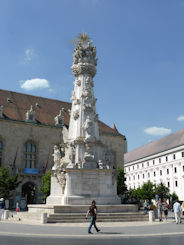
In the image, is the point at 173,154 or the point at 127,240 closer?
the point at 127,240

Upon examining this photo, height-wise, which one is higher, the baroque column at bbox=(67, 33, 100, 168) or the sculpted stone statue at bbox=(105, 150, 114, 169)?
the baroque column at bbox=(67, 33, 100, 168)

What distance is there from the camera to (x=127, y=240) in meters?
10.2

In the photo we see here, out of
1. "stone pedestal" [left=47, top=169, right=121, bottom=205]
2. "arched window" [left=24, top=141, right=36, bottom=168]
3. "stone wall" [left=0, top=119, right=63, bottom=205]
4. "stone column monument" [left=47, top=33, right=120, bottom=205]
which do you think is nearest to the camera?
"stone pedestal" [left=47, top=169, right=121, bottom=205]

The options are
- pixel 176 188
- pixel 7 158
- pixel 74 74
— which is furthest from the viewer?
pixel 176 188

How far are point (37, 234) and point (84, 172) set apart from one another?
7.10 meters

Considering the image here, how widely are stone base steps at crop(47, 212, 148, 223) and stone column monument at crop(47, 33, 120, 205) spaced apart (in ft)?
4.57

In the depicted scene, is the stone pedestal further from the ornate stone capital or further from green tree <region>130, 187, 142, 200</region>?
green tree <region>130, 187, 142, 200</region>

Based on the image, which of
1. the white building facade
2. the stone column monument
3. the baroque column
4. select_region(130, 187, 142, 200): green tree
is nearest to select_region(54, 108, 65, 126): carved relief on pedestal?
select_region(130, 187, 142, 200): green tree

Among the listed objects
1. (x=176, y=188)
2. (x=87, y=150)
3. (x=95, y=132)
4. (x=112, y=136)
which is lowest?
(x=176, y=188)

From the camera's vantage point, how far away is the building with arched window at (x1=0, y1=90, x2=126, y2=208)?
39.5 m

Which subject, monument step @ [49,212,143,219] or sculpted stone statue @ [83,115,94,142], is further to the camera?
sculpted stone statue @ [83,115,94,142]

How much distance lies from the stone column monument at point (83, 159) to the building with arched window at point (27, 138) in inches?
807

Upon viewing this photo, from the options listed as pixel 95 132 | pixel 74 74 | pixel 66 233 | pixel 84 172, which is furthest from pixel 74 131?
pixel 66 233

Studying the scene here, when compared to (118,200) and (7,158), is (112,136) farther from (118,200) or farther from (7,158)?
(118,200)
